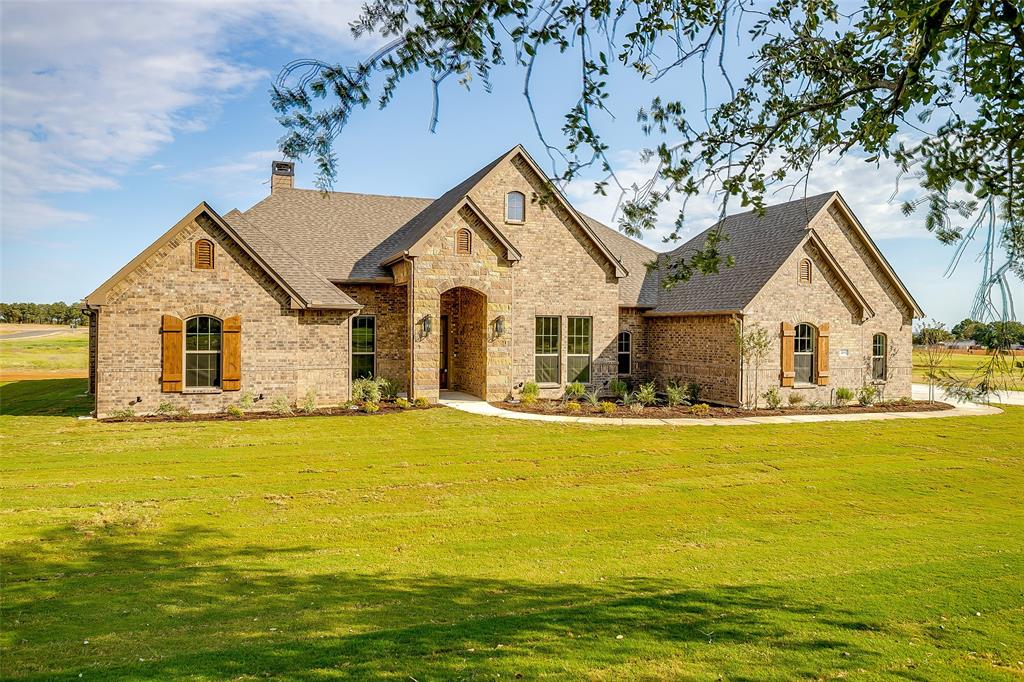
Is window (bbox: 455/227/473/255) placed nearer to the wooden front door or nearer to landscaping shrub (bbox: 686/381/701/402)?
the wooden front door

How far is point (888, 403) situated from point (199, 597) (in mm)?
23622

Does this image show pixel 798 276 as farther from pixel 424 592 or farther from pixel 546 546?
pixel 424 592

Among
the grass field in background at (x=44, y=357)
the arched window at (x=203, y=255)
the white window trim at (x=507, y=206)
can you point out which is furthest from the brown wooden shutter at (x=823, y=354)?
the grass field in background at (x=44, y=357)

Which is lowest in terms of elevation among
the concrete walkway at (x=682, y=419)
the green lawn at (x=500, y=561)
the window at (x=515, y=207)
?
the green lawn at (x=500, y=561)

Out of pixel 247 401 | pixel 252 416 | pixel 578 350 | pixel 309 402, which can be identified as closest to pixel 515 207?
pixel 578 350

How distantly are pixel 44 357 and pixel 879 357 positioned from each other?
4502 cm

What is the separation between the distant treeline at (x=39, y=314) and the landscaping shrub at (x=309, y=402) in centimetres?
6880

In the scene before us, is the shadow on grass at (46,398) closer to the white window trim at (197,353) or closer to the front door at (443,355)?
the white window trim at (197,353)

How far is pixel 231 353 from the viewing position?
18.2 meters

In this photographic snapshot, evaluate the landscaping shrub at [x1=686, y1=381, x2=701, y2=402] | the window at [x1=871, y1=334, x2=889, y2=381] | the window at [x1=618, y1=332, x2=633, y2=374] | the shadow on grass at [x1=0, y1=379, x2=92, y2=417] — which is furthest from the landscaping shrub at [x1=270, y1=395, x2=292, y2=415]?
the window at [x1=871, y1=334, x2=889, y2=381]

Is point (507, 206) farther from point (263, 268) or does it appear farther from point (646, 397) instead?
point (263, 268)

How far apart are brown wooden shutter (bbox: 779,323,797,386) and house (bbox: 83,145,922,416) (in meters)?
0.06

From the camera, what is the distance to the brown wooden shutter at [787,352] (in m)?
21.9

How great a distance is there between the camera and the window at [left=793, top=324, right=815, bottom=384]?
22442 mm
